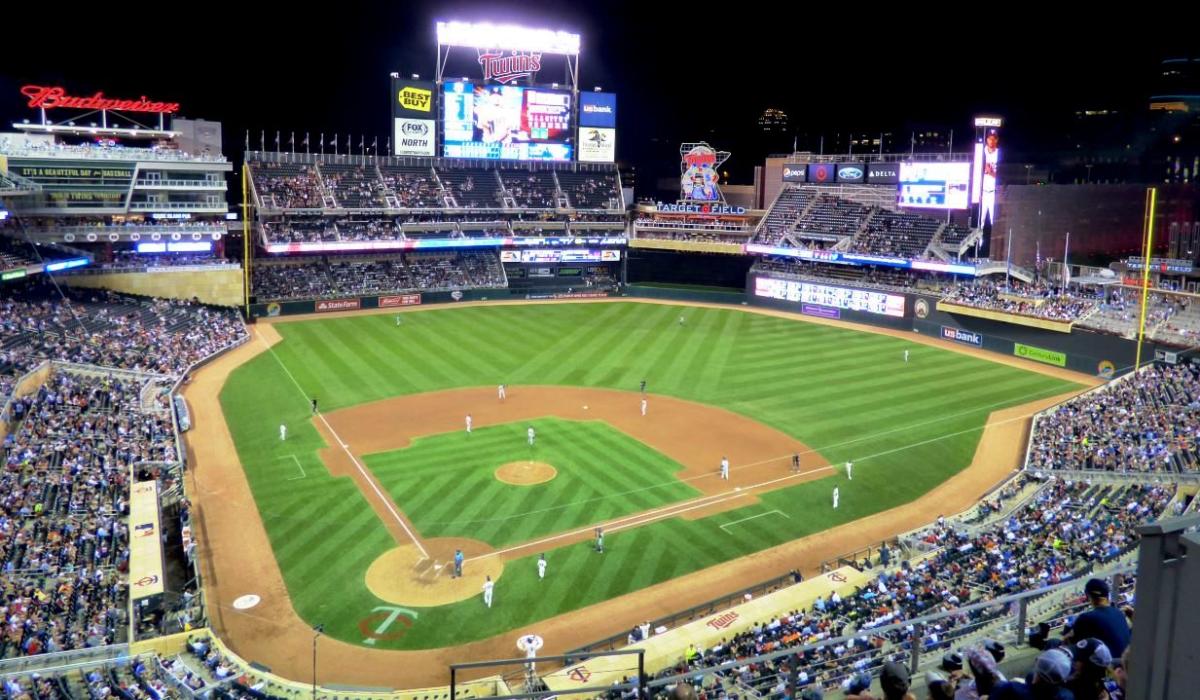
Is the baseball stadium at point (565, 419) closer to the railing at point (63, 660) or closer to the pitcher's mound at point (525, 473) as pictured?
the railing at point (63, 660)

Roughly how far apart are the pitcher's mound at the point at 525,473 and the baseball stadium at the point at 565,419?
0.35 meters

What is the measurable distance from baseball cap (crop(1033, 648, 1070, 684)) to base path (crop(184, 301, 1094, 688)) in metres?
15.0

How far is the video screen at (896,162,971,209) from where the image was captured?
5578 cm

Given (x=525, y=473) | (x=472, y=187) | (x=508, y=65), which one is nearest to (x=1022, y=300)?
(x=525, y=473)

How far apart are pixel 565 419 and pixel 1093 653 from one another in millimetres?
30762

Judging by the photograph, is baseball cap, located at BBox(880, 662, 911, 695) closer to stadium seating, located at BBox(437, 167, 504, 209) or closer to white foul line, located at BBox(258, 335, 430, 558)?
white foul line, located at BBox(258, 335, 430, 558)

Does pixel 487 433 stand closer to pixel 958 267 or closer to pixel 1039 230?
pixel 958 267

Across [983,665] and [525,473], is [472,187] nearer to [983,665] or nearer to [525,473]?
[525,473]

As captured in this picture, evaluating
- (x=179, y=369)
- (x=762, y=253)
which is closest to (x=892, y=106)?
(x=762, y=253)

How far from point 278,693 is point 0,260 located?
35.8 metres

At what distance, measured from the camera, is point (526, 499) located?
2717 cm

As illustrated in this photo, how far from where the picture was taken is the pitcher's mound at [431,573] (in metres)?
21.3

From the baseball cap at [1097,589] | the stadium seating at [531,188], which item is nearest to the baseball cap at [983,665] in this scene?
the baseball cap at [1097,589]

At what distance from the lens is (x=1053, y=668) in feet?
16.4
